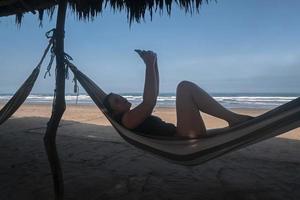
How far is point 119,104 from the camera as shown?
2.25m

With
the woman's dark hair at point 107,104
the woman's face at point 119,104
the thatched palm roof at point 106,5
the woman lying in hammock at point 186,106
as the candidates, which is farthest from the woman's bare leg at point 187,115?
the thatched palm roof at point 106,5

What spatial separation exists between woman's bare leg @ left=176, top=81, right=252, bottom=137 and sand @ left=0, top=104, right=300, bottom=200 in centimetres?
48

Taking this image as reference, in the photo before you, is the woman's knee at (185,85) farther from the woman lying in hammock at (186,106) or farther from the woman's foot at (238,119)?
the woman's foot at (238,119)

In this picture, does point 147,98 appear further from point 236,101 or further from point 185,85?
point 236,101

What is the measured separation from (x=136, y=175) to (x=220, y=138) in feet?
3.35

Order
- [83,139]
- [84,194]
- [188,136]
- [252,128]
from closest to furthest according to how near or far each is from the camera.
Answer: [252,128] → [188,136] → [84,194] → [83,139]

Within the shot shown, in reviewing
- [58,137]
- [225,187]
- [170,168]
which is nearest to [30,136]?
[58,137]

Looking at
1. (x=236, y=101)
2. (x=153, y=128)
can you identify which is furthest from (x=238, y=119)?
(x=236, y=101)

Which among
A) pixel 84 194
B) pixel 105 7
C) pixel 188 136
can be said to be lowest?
pixel 84 194

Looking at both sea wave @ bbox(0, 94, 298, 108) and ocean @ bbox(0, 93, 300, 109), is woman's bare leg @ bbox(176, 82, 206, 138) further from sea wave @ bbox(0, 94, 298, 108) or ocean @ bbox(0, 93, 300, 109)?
sea wave @ bbox(0, 94, 298, 108)

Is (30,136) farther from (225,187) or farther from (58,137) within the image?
(225,187)

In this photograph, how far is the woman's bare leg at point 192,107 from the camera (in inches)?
78.7

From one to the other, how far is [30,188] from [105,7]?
1692 millimetres

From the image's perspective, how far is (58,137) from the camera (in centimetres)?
426
